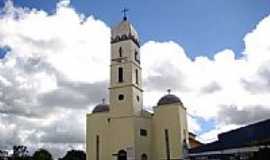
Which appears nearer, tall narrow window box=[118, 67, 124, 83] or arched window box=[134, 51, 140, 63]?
tall narrow window box=[118, 67, 124, 83]

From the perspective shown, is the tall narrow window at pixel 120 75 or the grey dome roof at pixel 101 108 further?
the grey dome roof at pixel 101 108

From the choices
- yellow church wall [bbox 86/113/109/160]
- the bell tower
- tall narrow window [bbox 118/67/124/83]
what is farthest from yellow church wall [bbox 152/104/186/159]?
yellow church wall [bbox 86/113/109/160]

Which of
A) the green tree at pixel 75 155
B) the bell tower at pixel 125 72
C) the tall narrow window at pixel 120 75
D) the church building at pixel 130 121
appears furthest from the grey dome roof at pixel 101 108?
the green tree at pixel 75 155

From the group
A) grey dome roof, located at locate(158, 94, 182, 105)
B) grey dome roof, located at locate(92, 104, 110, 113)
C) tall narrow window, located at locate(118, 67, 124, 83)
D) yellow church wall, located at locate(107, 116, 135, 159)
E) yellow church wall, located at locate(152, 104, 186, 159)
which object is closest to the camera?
yellow church wall, located at locate(107, 116, 135, 159)

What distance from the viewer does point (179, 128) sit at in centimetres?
4000

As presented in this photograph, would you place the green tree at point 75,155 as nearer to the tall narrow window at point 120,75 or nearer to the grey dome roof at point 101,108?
the grey dome roof at point 101,108

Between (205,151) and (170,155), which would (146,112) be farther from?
(205,151)

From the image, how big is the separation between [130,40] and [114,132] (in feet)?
35.3

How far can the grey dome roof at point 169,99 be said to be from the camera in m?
Answer: 41.8

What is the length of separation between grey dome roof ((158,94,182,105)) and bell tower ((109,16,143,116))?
91.4 inches

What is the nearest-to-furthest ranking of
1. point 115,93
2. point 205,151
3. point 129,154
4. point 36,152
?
1. point 205,151
2. point 129,154
3. point 115,93
4. point 36,152

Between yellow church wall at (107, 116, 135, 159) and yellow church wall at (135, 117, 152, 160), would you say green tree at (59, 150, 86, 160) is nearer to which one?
yellow church wall at (107, 116, 135, 159)

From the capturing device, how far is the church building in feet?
130

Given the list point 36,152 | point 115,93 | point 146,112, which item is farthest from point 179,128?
point 36,152
